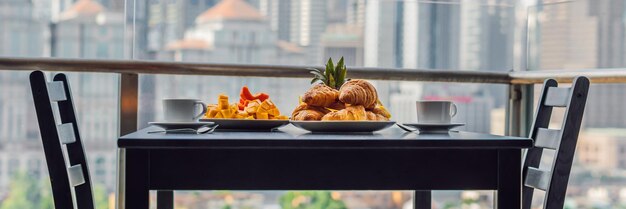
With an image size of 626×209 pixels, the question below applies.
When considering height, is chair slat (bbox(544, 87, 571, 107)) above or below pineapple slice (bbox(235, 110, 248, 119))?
above

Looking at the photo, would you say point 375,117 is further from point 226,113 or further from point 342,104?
point 226,113

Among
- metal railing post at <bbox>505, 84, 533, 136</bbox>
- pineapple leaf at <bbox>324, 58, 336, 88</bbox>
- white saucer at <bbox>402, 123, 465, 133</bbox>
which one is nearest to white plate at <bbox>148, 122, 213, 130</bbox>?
pineapple leaf at <bbox>324, 58, 336, 88</bbox>

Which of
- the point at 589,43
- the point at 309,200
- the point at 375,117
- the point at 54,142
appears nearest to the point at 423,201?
the point at 309,200

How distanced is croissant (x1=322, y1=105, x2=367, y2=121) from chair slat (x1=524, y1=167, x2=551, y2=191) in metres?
0.47

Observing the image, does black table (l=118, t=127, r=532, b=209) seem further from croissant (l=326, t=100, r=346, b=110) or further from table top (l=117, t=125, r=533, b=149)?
croissant (l=326, t=100, r=346, b=110)

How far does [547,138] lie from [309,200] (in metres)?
1.07

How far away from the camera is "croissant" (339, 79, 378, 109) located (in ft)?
6.89

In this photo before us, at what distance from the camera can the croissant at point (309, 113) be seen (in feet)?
6.93

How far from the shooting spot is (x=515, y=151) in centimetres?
184

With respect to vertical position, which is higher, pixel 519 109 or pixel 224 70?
pixel 224 70

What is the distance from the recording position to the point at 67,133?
2.21 metres

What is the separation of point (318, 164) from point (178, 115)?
0.47 m

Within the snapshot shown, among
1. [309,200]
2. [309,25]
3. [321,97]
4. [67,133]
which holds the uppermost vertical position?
[309,25]

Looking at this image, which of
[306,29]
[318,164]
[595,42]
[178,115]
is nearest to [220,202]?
[306,29]
